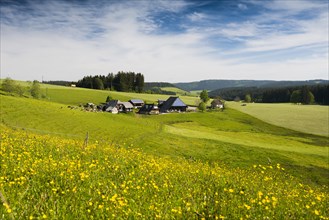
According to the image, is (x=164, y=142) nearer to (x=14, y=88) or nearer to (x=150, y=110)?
(x=150, y=110)

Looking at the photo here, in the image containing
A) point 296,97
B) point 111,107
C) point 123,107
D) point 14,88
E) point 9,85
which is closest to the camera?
point 9,85

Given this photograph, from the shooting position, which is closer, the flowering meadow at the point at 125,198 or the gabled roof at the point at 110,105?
the flowering meadow at the point at 125,198

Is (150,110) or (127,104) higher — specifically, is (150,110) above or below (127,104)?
below

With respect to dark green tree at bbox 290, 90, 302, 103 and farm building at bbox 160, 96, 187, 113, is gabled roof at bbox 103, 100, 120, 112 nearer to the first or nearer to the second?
farm building at bbox 160, 96, 187, 113

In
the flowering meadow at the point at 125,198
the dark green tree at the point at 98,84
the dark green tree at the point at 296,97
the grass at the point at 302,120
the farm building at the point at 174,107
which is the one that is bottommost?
the grass at the point at 302,120

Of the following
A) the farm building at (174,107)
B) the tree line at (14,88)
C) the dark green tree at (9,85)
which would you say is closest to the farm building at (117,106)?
the farm building at (174,107)

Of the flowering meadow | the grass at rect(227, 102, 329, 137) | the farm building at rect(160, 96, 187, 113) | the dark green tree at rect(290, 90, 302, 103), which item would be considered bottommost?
the grass at rect(227, 102, 329, 137)

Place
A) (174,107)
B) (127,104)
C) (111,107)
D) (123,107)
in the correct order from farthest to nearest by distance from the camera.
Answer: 1. (127,104)
2. (123,107)
3. (174,107)
4. (111,107)

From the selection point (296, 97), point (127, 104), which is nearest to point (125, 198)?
point (127, 104)

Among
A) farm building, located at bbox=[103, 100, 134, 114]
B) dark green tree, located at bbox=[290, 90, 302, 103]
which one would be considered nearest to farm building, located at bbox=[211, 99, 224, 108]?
farm building, located at bbox=[103, 100, 134, 114]

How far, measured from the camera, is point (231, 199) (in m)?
8.67

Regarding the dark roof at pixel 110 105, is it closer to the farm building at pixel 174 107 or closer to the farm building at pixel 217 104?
the farm building at pixel 174 107

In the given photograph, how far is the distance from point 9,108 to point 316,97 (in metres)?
202

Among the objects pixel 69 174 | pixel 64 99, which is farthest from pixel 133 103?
pixel 69 174
